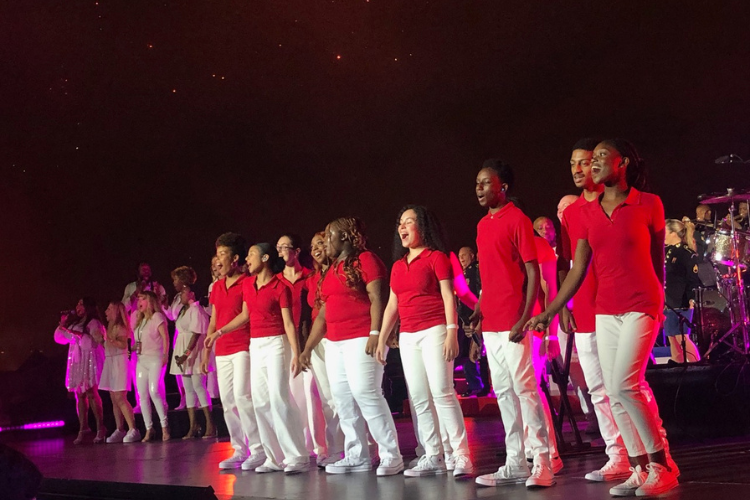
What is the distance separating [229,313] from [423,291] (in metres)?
1.81

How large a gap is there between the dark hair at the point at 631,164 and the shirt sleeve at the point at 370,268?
5.76ft

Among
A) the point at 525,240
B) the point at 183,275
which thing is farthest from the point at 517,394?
the point at 183,275

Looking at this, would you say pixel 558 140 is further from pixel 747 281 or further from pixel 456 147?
pixel 747 281

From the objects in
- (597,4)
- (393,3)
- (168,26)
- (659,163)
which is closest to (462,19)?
(393,3)

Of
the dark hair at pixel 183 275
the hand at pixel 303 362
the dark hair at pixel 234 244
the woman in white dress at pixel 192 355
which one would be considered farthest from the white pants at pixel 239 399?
the dark hair at pixel 183 275

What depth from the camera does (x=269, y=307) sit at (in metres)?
5.70

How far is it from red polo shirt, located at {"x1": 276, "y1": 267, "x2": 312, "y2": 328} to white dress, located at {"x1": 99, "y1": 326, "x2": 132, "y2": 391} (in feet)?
11.7

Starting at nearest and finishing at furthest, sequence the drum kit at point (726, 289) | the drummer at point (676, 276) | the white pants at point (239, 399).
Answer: the white pants at point (239, 399), the drum kit at point (726, 289), the drummer at point (676, 276)

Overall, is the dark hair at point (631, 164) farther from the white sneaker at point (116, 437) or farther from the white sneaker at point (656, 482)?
the white sneaker at point (116, 437)

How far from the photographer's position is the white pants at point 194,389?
862 centimetres

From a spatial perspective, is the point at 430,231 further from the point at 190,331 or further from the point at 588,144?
the point at 190,331

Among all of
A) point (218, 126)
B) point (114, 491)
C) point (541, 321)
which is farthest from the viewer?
point (218, 126)

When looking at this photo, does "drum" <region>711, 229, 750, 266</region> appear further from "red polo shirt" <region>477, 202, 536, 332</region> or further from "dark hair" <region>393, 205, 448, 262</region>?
"red polo shirt" <region>477, 202, 536, 332</region>

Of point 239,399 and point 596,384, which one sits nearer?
point 596,384
